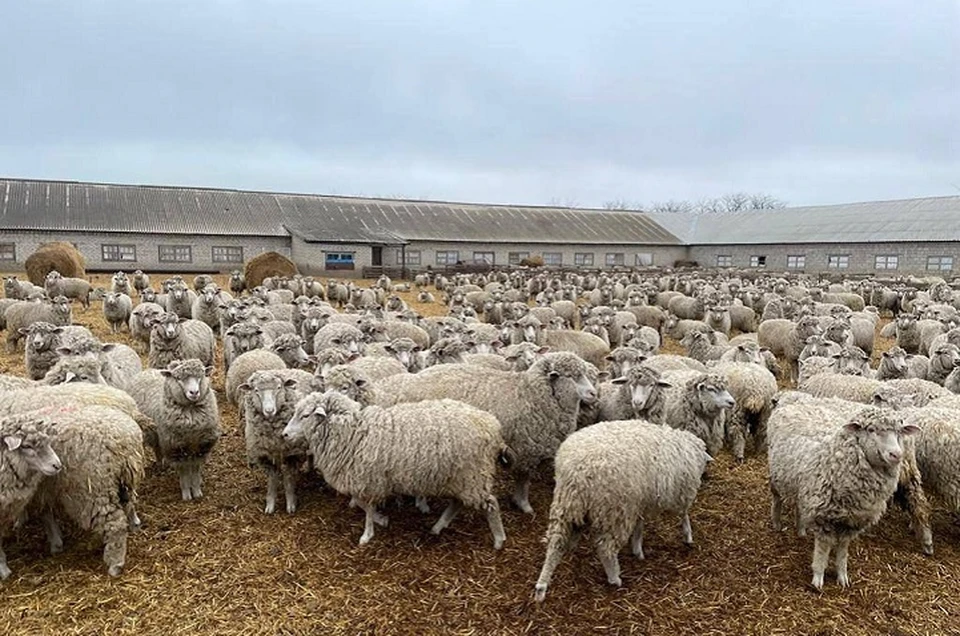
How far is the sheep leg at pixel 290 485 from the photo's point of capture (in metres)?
6.64

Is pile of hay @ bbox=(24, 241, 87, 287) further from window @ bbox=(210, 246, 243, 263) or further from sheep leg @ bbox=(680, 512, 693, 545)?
sheep leg @ bbox=(680, 512, 693, 545)

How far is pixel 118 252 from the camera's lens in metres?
41.1

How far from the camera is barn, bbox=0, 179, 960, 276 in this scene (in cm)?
4166

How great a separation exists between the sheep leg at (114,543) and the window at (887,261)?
173 ft

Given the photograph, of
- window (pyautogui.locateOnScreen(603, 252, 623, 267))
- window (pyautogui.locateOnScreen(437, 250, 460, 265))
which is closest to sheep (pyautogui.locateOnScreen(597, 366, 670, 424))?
window (pyautogui.locateOnScreen(437, 250, 460, 265))

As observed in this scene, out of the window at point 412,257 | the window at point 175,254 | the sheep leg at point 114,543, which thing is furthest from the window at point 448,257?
the sheep leg at point 114,543

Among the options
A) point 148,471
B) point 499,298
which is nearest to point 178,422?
point 148,471

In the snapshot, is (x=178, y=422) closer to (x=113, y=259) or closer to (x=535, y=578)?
(x=535, y=578)

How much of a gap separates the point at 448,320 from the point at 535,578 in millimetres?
9753

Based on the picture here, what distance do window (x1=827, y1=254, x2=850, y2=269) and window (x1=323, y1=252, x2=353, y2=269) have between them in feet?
126

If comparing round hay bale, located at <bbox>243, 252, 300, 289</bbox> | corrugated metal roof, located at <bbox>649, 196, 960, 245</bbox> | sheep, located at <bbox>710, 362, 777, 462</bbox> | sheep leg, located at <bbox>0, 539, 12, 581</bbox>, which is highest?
corrugated metal roof, located at <bbox>649, 196, 960, 245</bbox>

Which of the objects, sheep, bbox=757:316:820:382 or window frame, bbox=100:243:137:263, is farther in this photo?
window frame, bbox=100:243:137:263

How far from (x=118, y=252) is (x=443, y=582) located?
144ft

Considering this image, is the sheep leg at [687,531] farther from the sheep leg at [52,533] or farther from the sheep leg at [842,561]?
the sheep leg at [52,533]
